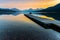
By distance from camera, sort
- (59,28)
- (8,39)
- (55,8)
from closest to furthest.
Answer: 1. (8,39)
2. (59,28)
3. (55,8)

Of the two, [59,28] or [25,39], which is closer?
[25,39]

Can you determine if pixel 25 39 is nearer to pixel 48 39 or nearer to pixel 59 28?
pixel 48 39

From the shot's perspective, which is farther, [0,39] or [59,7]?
[59,7]

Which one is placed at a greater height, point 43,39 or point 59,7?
point 43,39

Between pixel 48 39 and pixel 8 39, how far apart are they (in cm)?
117

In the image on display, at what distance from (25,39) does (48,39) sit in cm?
68

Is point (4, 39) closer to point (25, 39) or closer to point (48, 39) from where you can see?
point (25, 39)

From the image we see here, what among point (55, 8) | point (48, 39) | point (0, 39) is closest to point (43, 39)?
point (48, 39)

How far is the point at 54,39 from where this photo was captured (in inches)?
213

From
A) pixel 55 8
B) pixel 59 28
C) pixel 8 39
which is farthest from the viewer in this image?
pixel 55 8

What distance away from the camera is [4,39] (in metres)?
5.37

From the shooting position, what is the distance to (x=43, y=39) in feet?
17.7

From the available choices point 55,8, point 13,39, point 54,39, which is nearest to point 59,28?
point 54,39

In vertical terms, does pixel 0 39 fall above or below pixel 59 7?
above
